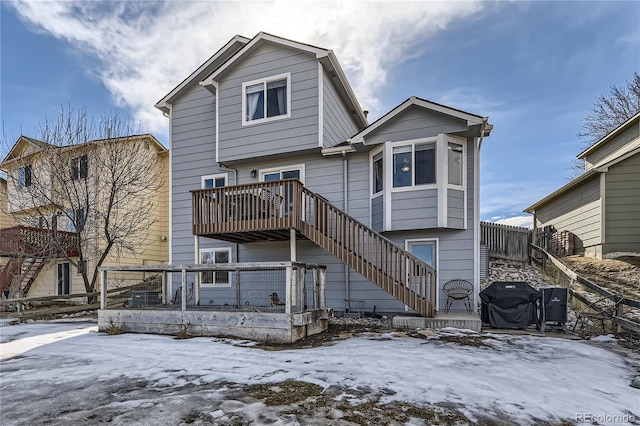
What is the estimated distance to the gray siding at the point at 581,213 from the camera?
12406mm

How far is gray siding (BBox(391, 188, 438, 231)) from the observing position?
9.04 m

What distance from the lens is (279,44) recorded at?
10.4 metres

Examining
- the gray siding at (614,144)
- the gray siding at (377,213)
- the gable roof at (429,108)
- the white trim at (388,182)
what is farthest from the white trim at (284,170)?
the gray siding at (614,144)

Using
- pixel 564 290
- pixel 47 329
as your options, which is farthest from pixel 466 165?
pixel 47 329

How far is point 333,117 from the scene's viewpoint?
10906 mm

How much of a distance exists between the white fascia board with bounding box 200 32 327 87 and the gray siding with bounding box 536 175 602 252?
10715mm

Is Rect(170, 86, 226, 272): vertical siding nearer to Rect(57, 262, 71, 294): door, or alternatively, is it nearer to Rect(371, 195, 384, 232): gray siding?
Rect(371, 195, 384, 232): gray siding

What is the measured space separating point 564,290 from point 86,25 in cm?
1579

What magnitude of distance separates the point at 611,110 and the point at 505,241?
45.8 feet

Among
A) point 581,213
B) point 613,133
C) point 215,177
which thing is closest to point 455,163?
point 215,177

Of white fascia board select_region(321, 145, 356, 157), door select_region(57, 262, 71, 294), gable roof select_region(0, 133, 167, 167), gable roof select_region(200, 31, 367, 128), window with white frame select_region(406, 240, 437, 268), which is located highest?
gable roof select_region(200, 31, 367, 128)

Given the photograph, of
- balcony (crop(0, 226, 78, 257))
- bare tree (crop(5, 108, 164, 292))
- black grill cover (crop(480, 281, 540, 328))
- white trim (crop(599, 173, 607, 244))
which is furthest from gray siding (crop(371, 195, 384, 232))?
balcony (crop(0, 226, 78, 257))

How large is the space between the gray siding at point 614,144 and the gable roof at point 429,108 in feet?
29.4

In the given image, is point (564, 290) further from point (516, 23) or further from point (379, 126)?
point (516, 23)
